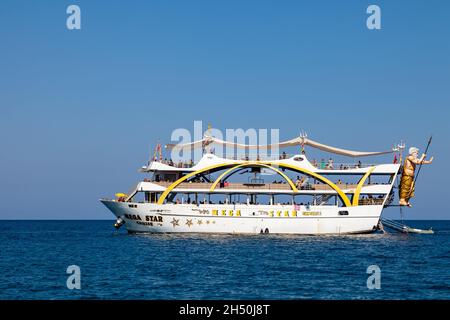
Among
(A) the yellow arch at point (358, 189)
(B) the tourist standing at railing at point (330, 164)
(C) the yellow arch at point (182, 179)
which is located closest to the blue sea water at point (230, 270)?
(C) the yellow arch at point (182, 179)

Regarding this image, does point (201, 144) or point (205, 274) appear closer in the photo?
point (205, 274)

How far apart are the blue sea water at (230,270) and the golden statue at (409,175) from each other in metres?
10.2

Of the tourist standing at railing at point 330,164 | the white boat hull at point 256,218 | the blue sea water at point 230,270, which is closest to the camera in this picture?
the blue sea water at point 230,270

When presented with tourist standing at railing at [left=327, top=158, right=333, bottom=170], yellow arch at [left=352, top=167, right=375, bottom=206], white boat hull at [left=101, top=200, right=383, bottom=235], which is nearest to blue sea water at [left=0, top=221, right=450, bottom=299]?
white boat hull at [left=101, top=200, right=383, bottom=235]

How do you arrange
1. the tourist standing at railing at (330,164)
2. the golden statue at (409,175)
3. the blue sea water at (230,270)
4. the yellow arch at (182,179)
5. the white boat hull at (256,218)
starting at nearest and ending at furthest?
the blue sea water at (230,270)
the white boat hull at (256,218)
the yellow arch at (182,179)
the tourist standing at railing at (330,164)
the golden statue at (409,175)

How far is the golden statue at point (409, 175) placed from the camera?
6406 centimetres

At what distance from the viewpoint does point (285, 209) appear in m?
60.9

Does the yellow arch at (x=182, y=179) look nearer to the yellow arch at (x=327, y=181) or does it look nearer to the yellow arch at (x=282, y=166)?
the yellow arch at (x=282, y=166)

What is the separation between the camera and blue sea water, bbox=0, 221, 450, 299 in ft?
94.6

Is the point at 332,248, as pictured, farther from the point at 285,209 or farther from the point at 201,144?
the point at 201,144

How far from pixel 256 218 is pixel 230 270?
24934 millimetres
